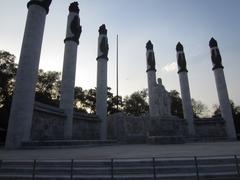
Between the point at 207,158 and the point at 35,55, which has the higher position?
the point at 35,55

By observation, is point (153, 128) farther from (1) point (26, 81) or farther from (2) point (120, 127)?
(1) point (26, 81)

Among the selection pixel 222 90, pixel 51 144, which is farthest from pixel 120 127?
pixel 222 90

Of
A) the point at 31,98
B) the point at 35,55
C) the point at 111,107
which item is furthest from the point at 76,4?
the point at 111,107

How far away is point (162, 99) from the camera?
24438 mm

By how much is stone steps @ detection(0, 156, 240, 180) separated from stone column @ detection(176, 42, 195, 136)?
85.0 feet

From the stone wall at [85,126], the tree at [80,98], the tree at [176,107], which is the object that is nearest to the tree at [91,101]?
the tree at [80,98]

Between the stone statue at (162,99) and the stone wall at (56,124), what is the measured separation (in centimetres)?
819

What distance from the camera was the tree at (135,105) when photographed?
60094 millimetres

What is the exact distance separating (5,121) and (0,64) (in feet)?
44.5

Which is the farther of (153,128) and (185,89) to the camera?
(185,89)

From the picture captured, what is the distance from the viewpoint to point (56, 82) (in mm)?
48375

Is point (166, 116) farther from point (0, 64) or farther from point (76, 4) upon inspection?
point (0, 64)

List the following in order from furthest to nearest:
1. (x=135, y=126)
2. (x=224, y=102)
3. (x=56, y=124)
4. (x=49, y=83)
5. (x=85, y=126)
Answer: (x=49, y=83) < (x=224, y=102) < (x=135, y=126) < (x=85, y=126) < (x=56, y=124)

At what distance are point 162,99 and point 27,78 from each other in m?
15.1
